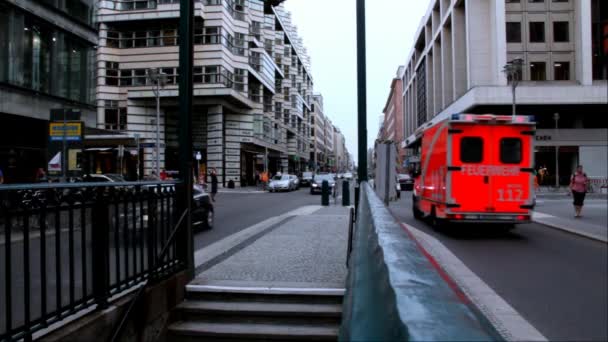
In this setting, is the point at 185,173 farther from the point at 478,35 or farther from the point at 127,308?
the point at 478,35

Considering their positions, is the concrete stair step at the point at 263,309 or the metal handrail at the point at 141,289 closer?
the metal handrail at the point at 141,289

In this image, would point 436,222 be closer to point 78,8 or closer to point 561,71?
point 78,8

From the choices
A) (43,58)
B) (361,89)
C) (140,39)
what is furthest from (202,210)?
(140,39)

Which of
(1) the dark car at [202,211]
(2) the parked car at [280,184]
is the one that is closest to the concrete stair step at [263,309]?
(1) the dark car at [202,211]

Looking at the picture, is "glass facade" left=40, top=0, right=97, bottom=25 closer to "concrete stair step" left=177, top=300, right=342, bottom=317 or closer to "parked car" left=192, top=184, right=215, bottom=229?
"parked car" left=192, top=184, right=215, bottom=229

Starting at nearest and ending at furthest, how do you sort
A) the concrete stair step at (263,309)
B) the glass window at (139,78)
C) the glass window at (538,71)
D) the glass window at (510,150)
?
the concrete stair step at (263,309)
the glass window at (510,150)
the glass window at (139,78)
the glass window at (538,71)

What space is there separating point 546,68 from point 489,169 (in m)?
35.5

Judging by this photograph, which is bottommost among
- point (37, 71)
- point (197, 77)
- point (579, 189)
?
point (579, 189)

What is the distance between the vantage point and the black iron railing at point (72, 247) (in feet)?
9.71

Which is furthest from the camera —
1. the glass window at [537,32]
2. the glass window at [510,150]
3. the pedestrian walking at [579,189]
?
the glass window at [537,32]

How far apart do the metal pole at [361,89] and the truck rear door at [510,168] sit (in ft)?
15.3

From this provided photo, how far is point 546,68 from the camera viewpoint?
1640 inches

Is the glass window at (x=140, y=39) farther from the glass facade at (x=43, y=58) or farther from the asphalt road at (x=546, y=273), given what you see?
the asphalt road at (x=546, y=273)

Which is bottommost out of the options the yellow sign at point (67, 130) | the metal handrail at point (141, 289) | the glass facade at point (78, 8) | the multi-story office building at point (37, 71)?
the metal handrail at point (141, 289)
